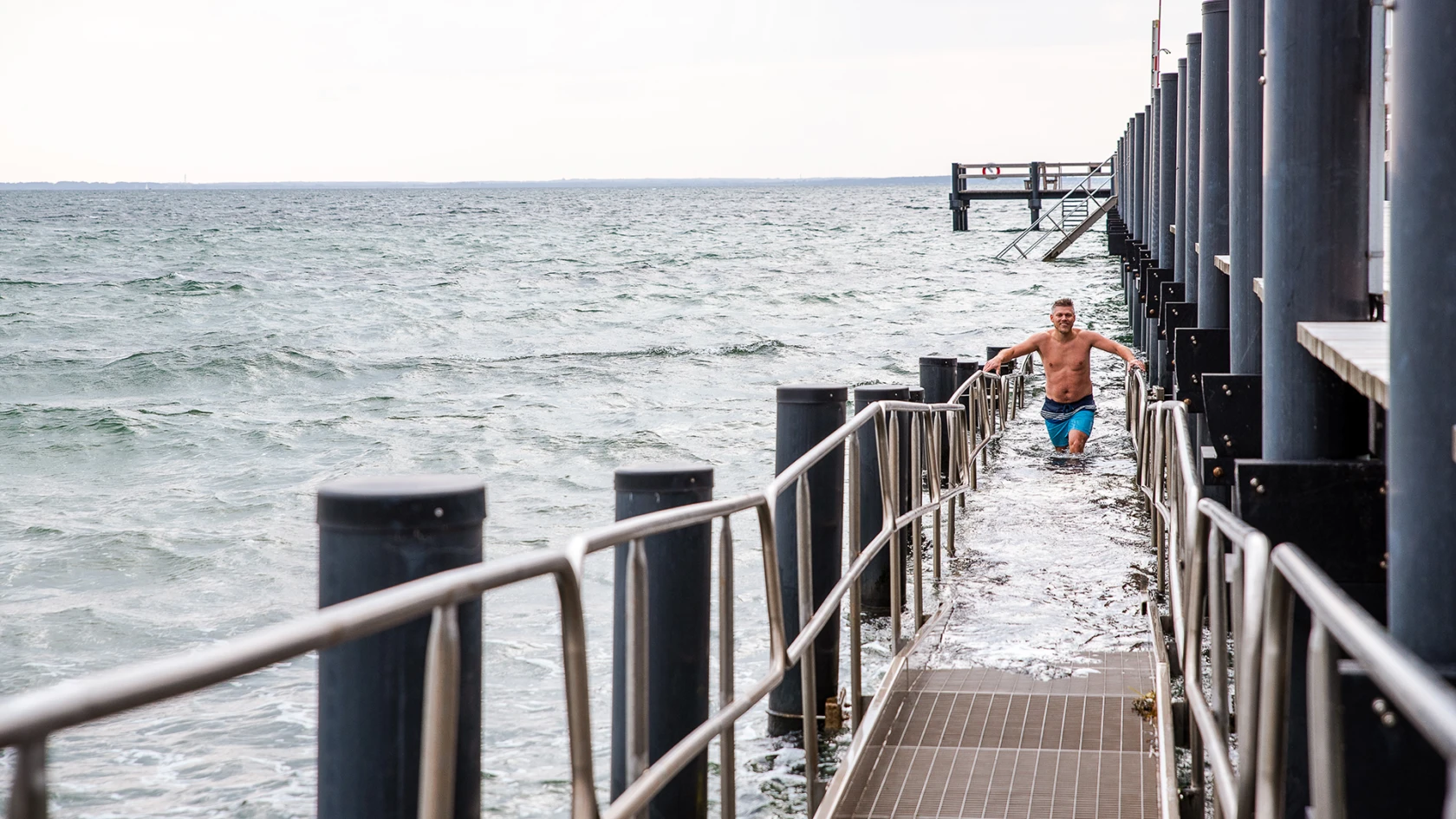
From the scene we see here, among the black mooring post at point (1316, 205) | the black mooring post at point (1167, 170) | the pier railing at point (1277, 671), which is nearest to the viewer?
the pier railing at point (1277, 671)

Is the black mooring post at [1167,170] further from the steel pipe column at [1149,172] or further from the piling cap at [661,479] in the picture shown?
the piling cap at [661,479]

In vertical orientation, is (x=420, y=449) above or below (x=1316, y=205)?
below

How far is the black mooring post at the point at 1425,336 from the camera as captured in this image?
250 cm

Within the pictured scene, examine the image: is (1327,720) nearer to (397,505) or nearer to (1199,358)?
(397,505)

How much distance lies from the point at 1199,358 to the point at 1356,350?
3394 millimetres

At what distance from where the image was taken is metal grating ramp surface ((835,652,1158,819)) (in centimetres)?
408

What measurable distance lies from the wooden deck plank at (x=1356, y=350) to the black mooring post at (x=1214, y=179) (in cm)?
380

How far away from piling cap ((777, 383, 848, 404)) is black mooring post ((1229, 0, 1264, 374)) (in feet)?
5.06

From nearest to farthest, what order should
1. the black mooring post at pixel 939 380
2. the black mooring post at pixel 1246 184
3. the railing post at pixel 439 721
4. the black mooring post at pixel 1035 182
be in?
1. the railing post at pixel 439 721
2. the black mooring post at pixel 1246 184
3. the black mooring post at pixel 939 380
4. the black mooring post at pixel 1035 182

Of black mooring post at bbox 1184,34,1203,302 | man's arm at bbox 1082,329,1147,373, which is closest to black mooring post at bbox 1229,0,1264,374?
black mooring post at bbox 1184,34,1203,302

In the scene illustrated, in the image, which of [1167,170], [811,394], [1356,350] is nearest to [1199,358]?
[811,394]

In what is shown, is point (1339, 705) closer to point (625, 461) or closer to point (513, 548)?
point (513, 548)

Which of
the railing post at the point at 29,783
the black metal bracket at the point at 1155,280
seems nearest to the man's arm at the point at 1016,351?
the black metal bracket at the point at 1155,280

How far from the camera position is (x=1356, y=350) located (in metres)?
3.31
